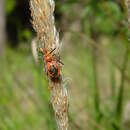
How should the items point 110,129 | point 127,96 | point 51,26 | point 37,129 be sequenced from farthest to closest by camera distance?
point 127,96, point 37,129, point 110,129, point 51,26

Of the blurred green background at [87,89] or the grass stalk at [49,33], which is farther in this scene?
the blurred green background at [87,89]

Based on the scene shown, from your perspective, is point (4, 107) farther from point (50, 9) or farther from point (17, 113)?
point (50, 9)

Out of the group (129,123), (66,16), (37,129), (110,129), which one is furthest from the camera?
(66,16)

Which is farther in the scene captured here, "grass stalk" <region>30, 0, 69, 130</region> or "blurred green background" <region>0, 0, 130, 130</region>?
"blurred green background" <region>0, 0, 130, 130</region>

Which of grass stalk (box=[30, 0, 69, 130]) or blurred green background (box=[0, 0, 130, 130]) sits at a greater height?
grass stalk (box=[30, 0, 69, 130])

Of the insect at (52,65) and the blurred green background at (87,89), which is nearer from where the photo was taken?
the insect at (52,65)

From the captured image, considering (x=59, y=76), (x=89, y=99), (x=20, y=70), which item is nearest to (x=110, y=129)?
(x=89, y=99)

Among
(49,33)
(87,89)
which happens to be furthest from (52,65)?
(87,89)

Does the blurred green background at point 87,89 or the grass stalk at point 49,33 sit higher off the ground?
the grass stalk at point 49,33
